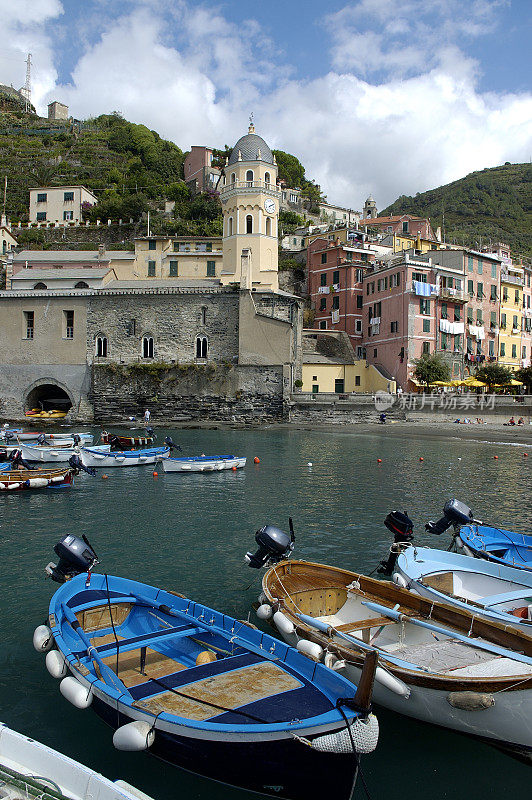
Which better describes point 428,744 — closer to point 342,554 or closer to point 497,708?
point 497,708

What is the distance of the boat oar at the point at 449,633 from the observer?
7.24m

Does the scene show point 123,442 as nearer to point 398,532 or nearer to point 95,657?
point 398,532

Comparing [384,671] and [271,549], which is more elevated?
[271,549]

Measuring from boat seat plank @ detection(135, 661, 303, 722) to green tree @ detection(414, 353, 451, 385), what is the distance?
45.1 meters

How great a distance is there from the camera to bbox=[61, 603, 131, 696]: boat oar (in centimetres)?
655

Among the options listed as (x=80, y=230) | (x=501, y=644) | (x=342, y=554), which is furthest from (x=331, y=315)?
(x=501, y=644)

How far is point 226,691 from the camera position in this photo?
21.6ft

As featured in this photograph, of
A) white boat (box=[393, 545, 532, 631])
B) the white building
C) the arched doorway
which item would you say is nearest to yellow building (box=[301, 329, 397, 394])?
the arched doorway

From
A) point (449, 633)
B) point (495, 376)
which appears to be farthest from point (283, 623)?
point (495, 376)

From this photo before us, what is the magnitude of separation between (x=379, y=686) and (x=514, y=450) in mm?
31563

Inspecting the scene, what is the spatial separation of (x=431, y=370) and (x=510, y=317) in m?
17.1

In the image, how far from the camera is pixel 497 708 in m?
6.34

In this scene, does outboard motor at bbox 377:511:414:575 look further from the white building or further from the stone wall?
the white building

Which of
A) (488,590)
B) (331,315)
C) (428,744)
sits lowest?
(428,744)
